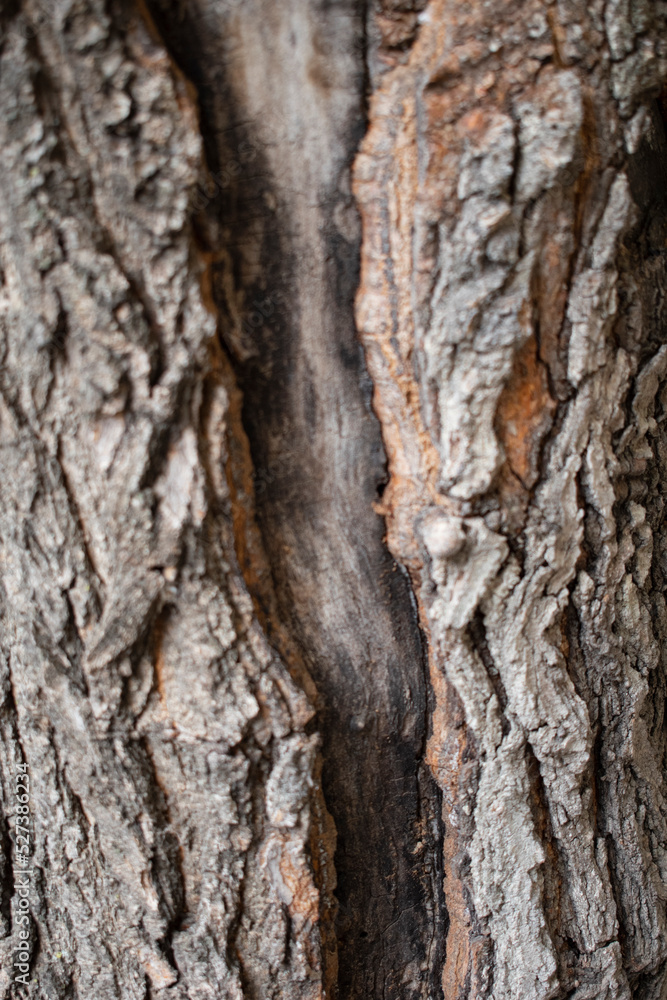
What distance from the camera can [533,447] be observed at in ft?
2.97

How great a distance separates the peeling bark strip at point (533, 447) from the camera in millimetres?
805

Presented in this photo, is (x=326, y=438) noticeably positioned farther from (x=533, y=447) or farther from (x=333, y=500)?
(x=533, y=447)

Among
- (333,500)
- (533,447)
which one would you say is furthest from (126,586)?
(533,447)

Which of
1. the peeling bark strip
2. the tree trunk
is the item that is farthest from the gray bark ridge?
the peeling bark strip

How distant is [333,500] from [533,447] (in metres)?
0.30

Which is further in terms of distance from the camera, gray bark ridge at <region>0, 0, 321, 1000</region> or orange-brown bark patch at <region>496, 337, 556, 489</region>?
orange-brown bark patch at <region>496, 337, 556, 489</region>

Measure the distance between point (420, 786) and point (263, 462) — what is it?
0.59 meters

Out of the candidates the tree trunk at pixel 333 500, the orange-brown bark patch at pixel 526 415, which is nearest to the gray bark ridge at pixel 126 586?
the tree trunk at pixel 333 500

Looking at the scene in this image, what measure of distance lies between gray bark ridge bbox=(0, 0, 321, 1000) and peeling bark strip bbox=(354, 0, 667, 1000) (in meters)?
0.25

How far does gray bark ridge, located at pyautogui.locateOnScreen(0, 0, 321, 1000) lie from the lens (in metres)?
0.77

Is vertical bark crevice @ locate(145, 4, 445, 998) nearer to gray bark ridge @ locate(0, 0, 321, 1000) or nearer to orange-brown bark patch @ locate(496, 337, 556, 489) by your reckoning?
gray bark ridge @ locate(0, 0, 321, 1000)

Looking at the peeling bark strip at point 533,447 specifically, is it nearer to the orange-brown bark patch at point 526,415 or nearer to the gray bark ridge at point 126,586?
the orange-brown bark patch at point 526,415

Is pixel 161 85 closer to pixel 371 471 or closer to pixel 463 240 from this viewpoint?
pixel 463 240

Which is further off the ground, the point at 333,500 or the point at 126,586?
the point at 333,500
